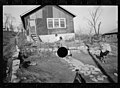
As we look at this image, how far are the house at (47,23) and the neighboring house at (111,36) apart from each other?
1.03 feet

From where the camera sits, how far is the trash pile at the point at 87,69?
4.78 feet

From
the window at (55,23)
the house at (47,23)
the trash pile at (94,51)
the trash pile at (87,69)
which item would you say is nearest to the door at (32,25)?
the house at (47,23)

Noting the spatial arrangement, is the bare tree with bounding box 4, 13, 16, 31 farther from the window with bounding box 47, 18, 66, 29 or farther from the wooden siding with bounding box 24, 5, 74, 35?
the window with bounding box 47, 18, 66, 29

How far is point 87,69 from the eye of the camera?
4.82 ft

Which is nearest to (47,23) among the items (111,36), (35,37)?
(35,37)

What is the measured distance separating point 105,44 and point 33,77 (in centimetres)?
75

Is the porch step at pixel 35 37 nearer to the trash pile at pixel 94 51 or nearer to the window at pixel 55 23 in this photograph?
the window at pixel 55 23

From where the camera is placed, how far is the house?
58.1 inches

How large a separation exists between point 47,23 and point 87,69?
58 cm

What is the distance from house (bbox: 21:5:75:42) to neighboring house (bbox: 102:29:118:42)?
12.3 inches

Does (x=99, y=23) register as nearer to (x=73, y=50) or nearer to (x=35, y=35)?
(x=73, y=50)

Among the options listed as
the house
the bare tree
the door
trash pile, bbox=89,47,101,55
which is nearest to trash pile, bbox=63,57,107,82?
trash pile, bbox=89,47,101,55
